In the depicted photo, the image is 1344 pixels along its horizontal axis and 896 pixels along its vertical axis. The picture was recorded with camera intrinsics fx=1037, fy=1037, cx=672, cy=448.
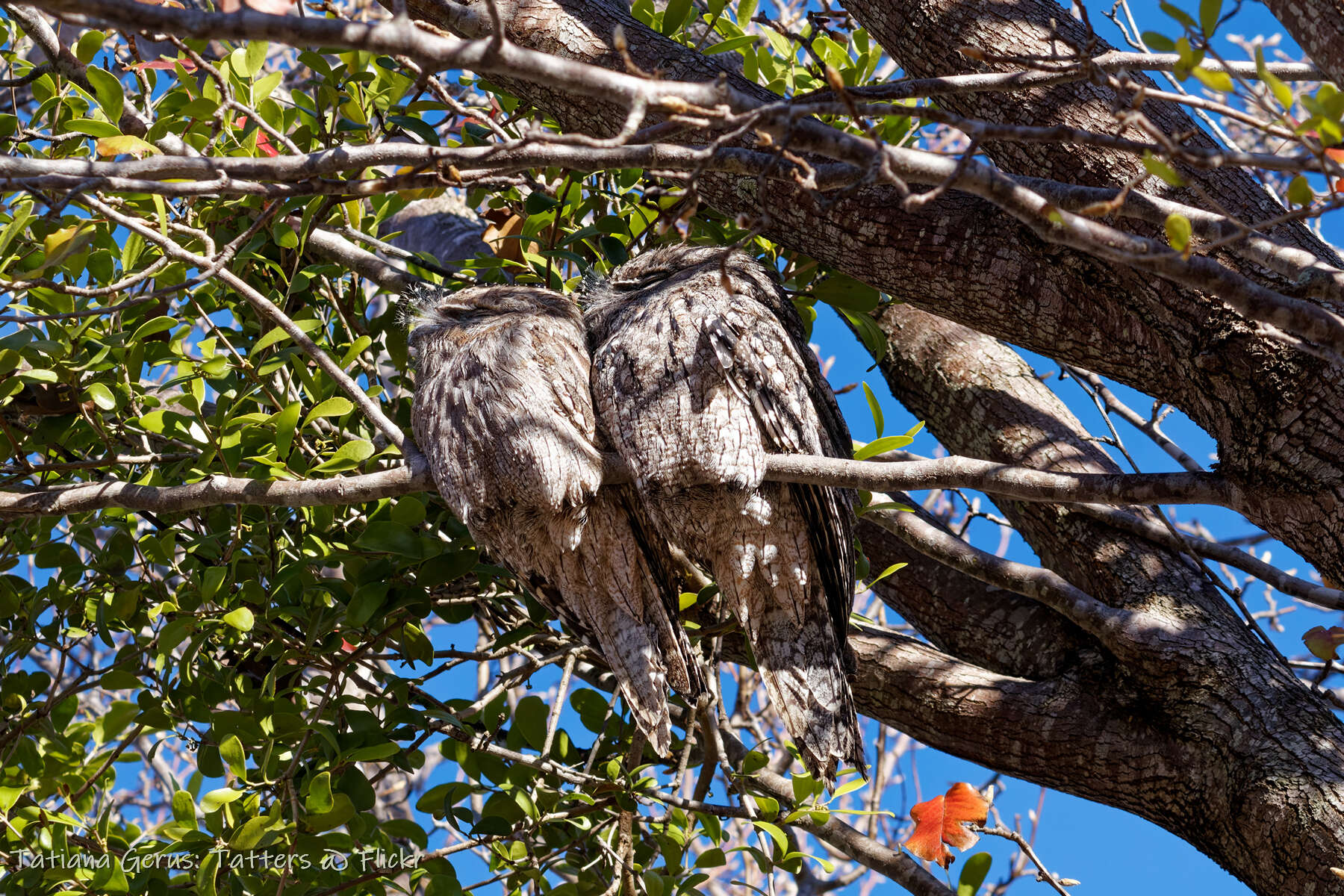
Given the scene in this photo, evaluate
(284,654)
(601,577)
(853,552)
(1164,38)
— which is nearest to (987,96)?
(1164,38)

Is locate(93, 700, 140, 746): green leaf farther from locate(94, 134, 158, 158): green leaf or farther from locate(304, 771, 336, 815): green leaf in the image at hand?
locate(94, 134, 158, 158): green leaf

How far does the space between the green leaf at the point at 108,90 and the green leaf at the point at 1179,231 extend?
1.90 m

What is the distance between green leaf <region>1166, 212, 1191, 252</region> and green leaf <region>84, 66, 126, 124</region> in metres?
1.90

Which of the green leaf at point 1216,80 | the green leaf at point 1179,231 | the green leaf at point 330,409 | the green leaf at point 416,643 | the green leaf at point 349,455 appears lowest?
the green leaf at point 1179,231

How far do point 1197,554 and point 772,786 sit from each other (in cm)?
125

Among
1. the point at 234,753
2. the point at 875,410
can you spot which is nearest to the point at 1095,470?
the point at 875,410

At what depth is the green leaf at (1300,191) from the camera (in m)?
1.18

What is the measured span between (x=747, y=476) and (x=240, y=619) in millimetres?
1008

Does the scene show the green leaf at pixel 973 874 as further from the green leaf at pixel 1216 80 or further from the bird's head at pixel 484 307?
the green leaf at pixel 1216 80

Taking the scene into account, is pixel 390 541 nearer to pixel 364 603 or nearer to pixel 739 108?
pixel 364 603

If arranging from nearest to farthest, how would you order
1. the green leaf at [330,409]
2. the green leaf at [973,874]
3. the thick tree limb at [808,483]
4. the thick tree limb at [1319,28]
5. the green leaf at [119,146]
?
the thick tree limb at [1319,28], the thick tree limb at [808,483], the green leaf at [119,146], the green leaf at [330,409], the green leaf at [973,874]

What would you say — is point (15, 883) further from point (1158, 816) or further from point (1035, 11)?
point (1035, 11)

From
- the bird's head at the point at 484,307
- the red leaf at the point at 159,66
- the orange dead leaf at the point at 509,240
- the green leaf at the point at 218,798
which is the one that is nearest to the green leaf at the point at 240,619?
the green leaf at the point at 218,798

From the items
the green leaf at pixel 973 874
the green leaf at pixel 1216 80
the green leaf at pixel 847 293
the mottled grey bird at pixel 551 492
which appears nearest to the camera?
the green leaf at pixel 1216 80
